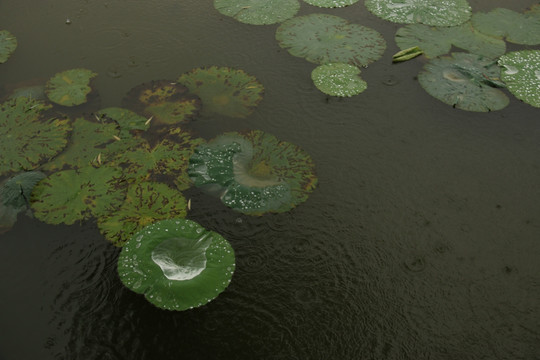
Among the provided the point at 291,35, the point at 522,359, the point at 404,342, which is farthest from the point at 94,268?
the point at 291,35

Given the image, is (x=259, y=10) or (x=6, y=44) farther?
(x=259, y=10)

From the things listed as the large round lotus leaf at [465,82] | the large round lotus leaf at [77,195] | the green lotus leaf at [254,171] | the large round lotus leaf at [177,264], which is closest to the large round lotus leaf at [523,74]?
the large round lotus leaf at [465,82]

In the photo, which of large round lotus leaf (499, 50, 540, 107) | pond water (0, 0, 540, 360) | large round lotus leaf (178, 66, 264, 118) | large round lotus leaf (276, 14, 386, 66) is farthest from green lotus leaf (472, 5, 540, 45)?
large round lotus leaf (178, 66, 264, 118)

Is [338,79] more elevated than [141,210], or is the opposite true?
[338,79]

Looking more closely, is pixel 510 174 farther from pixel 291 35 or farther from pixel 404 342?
pixel 291 35

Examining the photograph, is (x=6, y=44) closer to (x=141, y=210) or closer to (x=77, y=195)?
(x=77, y=195)

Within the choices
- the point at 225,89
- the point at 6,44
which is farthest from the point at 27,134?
the point at 225,89

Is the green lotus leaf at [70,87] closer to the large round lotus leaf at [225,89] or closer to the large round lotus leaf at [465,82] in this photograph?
the large round lotus leaf at [225,89]
